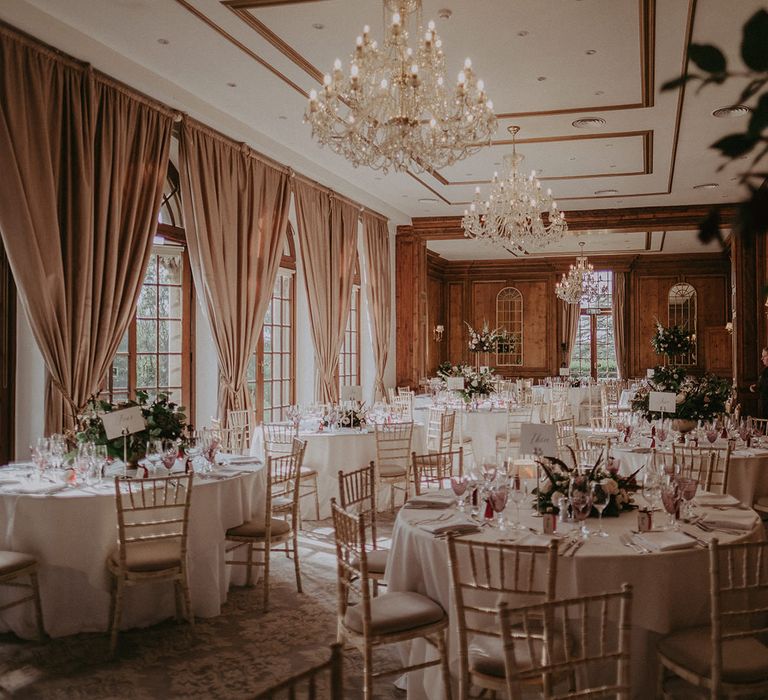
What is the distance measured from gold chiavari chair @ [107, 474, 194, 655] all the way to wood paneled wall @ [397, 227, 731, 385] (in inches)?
522

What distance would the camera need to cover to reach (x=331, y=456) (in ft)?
25.1

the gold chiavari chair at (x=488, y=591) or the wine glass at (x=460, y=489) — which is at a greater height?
the wine glass at (x=460, y=489)

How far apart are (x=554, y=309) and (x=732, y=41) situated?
44.7 ft

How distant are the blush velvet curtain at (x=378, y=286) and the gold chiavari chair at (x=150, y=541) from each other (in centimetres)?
836

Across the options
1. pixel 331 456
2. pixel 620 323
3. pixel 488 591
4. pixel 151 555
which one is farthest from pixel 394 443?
pixel 620 323

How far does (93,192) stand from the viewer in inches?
249

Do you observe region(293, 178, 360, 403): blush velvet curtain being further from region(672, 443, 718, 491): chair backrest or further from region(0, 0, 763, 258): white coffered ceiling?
region(672, 443, 718, 491): chair backrest

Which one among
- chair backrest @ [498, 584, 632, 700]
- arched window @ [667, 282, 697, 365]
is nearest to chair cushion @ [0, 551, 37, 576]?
chair backrest @ [498, 584, 632, 700]

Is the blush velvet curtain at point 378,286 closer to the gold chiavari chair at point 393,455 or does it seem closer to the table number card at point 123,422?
the gold chiavari chair at point 393,455

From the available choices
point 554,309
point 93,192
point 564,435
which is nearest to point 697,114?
point 564,435


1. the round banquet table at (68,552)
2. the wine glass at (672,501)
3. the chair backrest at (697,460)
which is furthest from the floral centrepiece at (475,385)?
the wine glass at (672,501)

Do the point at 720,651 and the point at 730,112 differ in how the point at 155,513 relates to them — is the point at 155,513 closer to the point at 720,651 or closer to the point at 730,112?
the point at 720,651

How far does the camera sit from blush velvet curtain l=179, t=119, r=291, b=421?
25.7 feet

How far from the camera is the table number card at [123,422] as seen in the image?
16.0 ft
